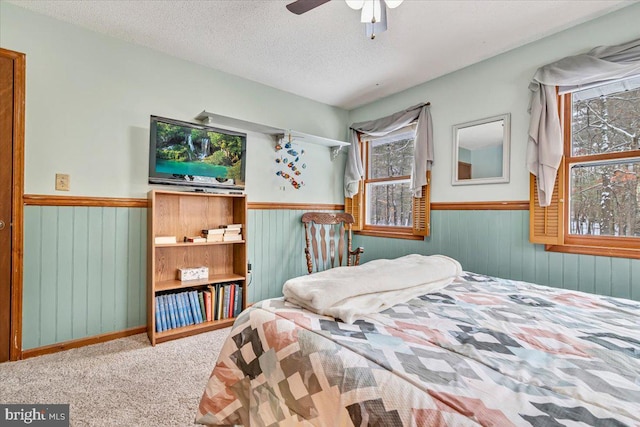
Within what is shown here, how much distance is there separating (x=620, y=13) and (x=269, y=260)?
11.2 feet

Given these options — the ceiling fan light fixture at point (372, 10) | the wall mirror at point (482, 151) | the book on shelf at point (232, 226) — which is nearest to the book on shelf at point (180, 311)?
the book on shelf at point (232, 226)

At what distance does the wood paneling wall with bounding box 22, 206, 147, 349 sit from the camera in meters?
2.12

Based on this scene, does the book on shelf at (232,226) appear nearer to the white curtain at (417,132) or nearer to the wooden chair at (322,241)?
the wooden chair at (322,241)

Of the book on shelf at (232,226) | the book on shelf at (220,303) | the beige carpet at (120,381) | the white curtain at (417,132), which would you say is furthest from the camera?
the white curtain at (417,132)

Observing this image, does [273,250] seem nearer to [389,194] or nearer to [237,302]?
[237,302]

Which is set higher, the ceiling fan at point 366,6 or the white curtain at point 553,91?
the ceiling fan at point 366,6

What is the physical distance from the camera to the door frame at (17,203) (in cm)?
203

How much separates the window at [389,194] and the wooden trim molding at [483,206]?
0.15 meters

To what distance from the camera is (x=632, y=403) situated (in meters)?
0.66

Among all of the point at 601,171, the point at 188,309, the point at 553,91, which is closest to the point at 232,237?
the point at 188,309

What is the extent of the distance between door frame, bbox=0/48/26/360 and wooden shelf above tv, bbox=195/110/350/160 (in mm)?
1186

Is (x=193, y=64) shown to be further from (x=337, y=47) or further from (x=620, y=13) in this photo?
(x=620, y=13)

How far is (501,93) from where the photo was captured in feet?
8.43

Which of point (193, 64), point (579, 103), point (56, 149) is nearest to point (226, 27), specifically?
point (193, 64)
